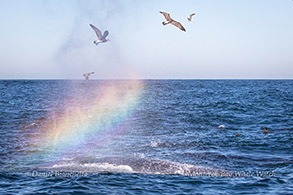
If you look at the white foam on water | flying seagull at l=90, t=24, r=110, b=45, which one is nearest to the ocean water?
the white foam on water

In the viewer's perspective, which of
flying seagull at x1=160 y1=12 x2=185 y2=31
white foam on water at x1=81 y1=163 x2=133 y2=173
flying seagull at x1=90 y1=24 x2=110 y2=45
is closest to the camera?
white foam on water at x1=81 y1=163 x2=133 y2=173

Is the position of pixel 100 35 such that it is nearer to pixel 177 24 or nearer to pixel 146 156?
pixel 177 24

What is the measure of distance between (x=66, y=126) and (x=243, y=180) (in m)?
17.1

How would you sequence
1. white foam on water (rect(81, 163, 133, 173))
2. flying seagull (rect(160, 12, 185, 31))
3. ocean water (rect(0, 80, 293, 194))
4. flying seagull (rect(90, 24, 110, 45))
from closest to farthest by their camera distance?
ocean water (rect(0, 80, 293, 194)) < white foam on water (rect(81, 163, 133, 173)) < flying seagull (rect(160, 12, 185, 31)) < flying seagull (rect(90, 24, 110, 45))

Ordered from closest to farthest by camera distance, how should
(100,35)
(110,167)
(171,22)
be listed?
(110,167) → (171,22) → (100,35)

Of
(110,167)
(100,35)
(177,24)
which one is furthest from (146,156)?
(100,35)

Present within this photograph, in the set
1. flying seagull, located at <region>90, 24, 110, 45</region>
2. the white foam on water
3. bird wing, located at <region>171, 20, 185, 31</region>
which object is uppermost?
flying seagull, located at <region>90, 24, 110, 45</region>

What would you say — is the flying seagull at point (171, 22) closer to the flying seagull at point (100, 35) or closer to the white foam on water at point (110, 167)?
the flying seagull at point (100, 35)

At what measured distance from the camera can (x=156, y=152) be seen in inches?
637

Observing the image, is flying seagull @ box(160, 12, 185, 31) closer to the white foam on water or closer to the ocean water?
the ocean water

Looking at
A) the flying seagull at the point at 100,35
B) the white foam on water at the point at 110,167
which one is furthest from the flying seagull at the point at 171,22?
the white foam on water at the point at 110,167

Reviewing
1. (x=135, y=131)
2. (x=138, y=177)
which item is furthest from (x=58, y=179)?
(x=135, y=131)

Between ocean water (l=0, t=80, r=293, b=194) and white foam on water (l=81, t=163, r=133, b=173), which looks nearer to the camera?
ocean water (l=0, t=80, r=293, b=194)

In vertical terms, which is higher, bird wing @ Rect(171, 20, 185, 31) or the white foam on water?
bird wing @ Rect(171, 20, 185, 31)
